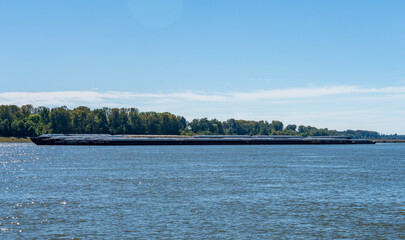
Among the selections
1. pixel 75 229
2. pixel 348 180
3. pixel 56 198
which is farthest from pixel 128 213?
pixel 348 180

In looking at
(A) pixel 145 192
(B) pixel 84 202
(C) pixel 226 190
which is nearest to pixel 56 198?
(B) pixel 84 202

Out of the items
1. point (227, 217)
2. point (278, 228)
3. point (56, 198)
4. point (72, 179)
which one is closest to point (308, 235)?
point (278, 228)

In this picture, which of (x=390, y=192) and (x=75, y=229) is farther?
(x=390, y=192)

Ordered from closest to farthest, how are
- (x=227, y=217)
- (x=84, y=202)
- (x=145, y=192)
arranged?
(x=227, y=217)
(x=84, y=202)
(x=145, y=192)

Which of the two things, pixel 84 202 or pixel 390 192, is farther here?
pixel 390 192

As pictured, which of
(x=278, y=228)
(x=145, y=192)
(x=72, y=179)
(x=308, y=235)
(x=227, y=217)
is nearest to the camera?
(x=308, y=235)

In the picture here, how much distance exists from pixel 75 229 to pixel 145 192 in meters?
17.6

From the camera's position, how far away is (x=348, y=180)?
5903 centimetres

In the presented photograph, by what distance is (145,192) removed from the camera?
151ft

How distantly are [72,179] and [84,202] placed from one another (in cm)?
2084

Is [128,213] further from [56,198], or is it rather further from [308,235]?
[308,235]

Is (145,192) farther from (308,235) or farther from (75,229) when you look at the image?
→ (308,235)

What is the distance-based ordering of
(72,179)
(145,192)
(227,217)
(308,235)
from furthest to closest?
(72,179) < (145,192) < (227,217) < (308,235)

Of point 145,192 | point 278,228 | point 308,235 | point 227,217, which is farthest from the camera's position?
point 145,192
